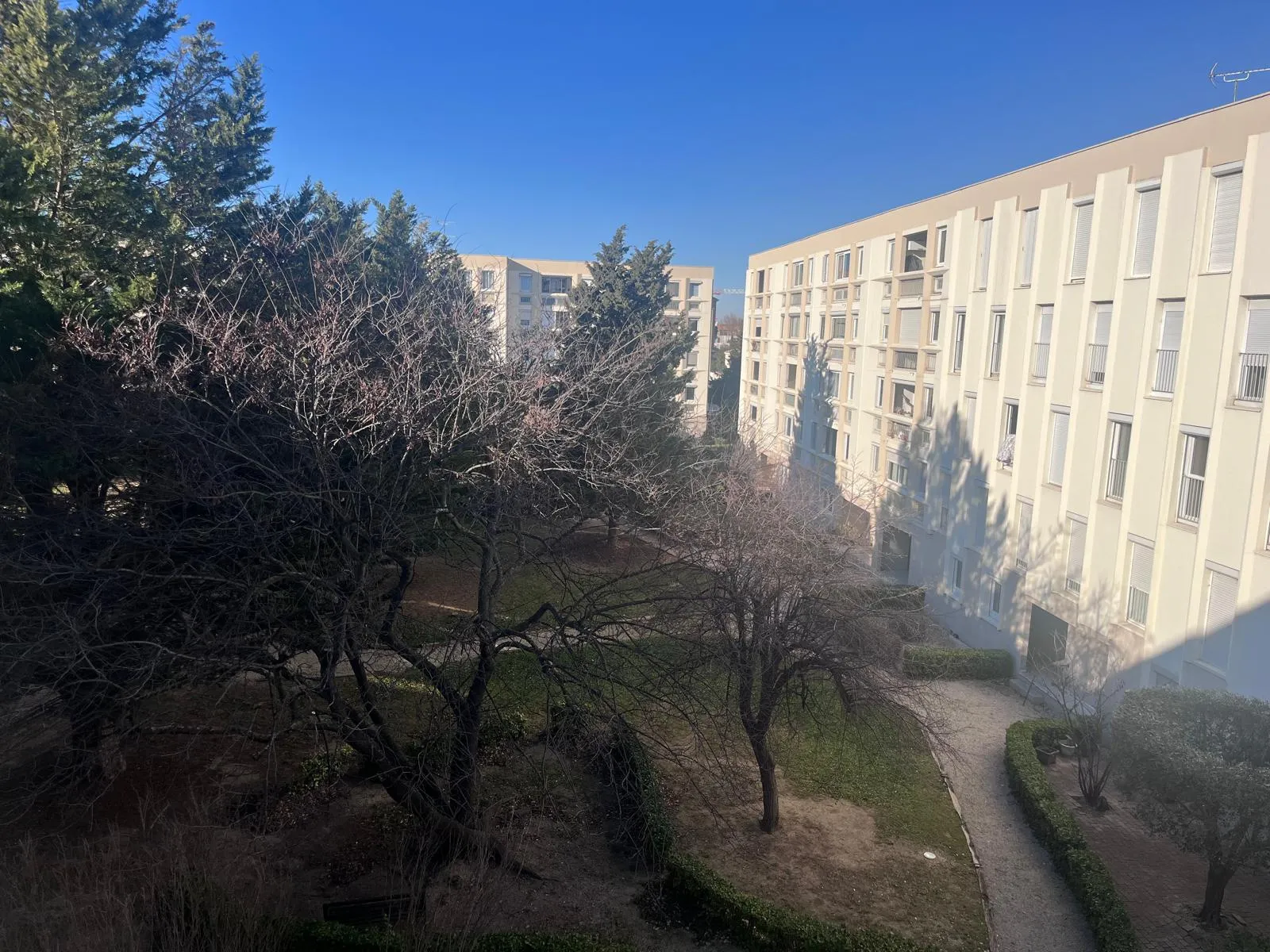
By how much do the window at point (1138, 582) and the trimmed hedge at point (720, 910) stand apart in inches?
365

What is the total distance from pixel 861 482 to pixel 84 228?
2635 cm

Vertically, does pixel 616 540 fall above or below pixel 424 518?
below

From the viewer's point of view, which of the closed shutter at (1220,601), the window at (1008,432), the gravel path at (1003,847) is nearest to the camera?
the gravel path at (1003,847)

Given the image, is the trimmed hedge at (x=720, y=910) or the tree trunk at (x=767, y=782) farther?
the tree trunk at (x=767, y=782)

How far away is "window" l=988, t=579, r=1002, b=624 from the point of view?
20.9 meters

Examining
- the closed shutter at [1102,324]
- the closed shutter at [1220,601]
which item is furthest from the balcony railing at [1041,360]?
the closed shutter at [1220,601]

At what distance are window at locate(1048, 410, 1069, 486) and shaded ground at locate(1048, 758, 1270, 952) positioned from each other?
24.7ft

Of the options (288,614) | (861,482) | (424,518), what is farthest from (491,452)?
(861,482)

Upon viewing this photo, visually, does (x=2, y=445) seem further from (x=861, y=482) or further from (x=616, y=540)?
(x=861, y=482)

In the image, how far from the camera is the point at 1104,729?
1560 cm

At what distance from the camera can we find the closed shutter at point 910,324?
28281 millimetres

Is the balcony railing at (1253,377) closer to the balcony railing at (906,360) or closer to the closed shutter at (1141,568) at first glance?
the closed shutter at (1141,568)

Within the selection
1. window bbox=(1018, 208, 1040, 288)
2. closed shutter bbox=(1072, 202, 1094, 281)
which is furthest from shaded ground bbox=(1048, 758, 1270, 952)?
window bbox=(1018, 208, 1040, 288)

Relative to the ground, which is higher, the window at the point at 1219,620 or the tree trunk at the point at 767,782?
the window at the point at 1219,620
